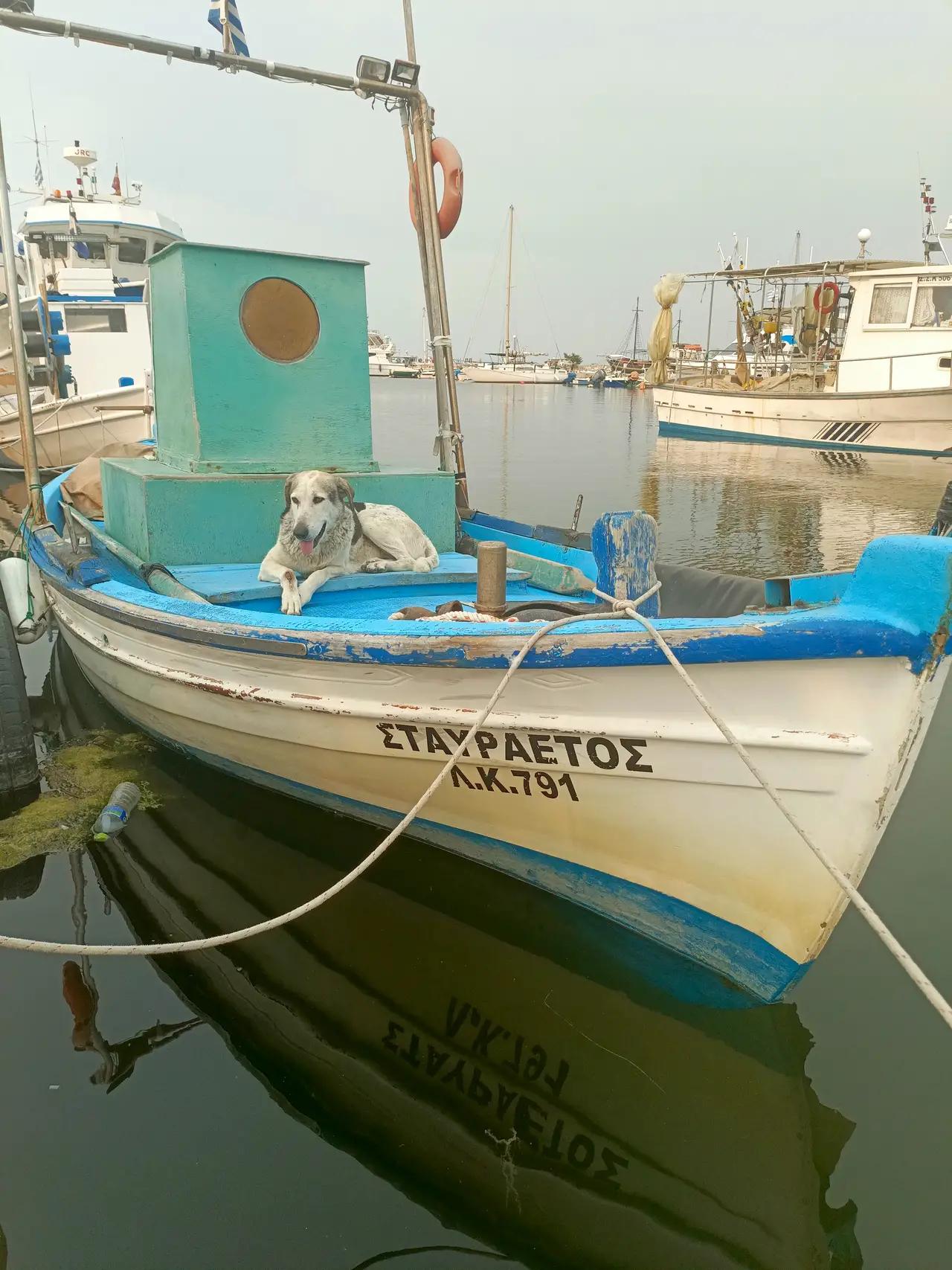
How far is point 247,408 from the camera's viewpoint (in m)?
6.06

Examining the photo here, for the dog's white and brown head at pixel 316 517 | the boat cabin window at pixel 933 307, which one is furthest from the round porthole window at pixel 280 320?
the boat cabin window at pixel 933 307

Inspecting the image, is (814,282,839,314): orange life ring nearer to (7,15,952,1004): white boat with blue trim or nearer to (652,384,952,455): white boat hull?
(652,384,952,455): white boat hull

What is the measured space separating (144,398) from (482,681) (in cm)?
1646

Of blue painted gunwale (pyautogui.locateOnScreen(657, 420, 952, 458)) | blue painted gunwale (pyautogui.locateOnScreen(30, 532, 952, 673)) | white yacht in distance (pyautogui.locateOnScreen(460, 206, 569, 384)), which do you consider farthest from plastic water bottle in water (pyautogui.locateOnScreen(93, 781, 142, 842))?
white yacht in distance (pyautogui.locateOnScreen(460, 206, 569, 384))

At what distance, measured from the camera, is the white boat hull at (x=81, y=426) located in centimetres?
1767

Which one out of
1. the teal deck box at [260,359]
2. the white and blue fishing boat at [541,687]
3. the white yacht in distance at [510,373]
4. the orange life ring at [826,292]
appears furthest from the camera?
the white yacht in distance at [510,373]

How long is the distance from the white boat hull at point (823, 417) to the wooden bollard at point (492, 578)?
22.6m

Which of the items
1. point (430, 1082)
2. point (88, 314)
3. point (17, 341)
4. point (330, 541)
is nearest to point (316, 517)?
point (330, 541)

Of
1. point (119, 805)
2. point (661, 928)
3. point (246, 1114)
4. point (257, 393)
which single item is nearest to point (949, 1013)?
point (661, 928)

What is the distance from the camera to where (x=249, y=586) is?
507cm

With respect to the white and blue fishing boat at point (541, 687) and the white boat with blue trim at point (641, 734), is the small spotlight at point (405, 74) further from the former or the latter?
the white boat with blue trim at point (641, 734)

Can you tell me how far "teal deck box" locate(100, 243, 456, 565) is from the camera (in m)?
5.72

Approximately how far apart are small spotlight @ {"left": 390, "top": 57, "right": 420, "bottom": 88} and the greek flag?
1.17 meters

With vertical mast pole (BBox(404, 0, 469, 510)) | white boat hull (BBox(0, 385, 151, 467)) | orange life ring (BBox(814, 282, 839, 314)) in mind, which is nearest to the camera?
vertical mast pole (BBox(404, 0, 469, 510))
